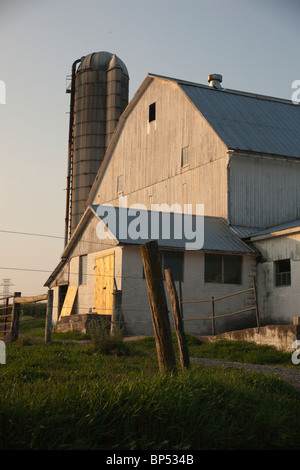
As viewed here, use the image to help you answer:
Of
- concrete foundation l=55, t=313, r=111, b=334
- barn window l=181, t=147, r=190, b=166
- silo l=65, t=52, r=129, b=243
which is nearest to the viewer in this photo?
concrete foundation l=55, t=313, r=111, b=334

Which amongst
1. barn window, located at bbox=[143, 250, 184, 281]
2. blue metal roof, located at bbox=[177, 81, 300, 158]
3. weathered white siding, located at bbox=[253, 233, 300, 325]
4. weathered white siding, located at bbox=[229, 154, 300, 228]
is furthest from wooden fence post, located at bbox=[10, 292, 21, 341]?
blue metal roof, located at bbox=[177, 81, 300, 158]

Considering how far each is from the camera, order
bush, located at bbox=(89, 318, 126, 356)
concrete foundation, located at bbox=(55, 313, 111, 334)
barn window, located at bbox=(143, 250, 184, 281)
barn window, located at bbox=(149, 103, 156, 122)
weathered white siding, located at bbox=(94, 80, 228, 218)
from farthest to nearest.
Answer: barn window, located at bbox=(149, 103, 156, 122), weathered white siding, located at bbox=(94, 80, 228, 218), barn window, located at bbox=(143, 250, 184, 281), concrete foundation, located at bbox=(55, 313, 111, 334), bush, located at bbox=(89, 318, 126, 356)

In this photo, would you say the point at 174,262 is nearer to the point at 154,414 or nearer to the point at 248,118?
the point at 248,118

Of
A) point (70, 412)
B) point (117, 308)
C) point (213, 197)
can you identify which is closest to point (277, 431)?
point (70, 412)

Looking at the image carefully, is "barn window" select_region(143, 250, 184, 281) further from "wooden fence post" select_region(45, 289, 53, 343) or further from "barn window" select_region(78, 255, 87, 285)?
"wooden fence post" select_region(45, 289, 53, 343)

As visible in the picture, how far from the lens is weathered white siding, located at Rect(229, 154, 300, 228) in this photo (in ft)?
78.8

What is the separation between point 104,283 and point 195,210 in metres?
6.04

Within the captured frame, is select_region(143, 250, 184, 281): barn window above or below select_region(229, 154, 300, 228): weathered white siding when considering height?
below

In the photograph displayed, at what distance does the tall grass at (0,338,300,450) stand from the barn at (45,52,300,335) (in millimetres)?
10179

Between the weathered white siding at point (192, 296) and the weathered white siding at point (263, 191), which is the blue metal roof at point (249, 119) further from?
the weathered white siding at point (192, 296)

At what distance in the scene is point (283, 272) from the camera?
21.0m

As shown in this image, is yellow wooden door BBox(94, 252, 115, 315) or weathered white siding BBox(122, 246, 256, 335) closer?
weathered white siding BBox(122, 246, 256, 335)

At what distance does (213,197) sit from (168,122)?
5.09 meters
